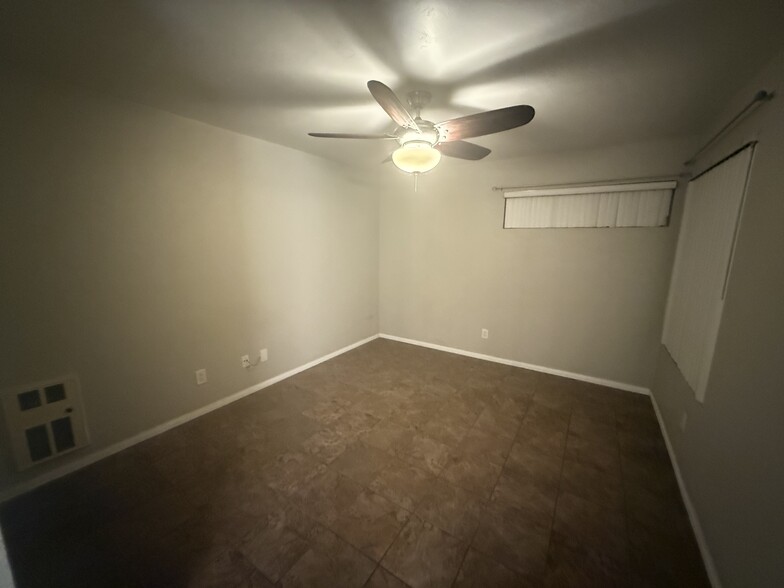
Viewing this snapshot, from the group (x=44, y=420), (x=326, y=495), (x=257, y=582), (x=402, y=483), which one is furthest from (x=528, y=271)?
(x=44, y=420)

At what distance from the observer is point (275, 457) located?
1906mm

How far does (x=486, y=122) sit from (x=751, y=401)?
1.73m

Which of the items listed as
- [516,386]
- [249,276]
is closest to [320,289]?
[249,276]

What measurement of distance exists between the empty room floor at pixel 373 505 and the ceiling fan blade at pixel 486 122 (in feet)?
6.83

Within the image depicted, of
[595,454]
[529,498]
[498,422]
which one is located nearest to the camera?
[529,498]

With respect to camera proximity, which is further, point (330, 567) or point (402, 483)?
point (402, 483)

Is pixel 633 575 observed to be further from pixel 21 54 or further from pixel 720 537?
pixel 21 54

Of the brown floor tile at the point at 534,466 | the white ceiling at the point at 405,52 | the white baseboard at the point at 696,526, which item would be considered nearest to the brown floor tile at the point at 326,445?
the brown floor tile at the point at 534,466

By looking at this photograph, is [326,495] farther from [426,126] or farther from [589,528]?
[426,126]

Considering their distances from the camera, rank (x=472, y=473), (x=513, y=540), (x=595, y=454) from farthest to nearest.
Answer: (x=595, y=454) < (x=472, y=473) < (x=513, y=540)

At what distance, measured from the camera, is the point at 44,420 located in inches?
65.2

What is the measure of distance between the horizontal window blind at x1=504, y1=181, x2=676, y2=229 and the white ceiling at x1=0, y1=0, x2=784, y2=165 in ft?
2.11

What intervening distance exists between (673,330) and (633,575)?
1.86 metres

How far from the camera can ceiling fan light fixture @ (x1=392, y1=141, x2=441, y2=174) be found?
1616mm
